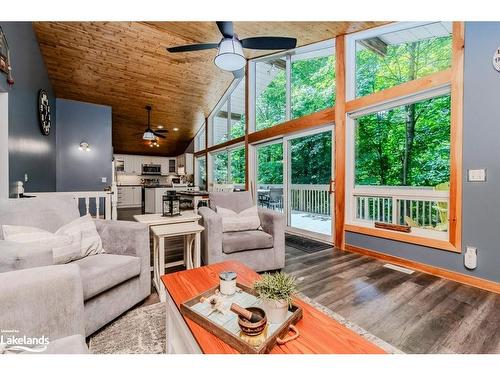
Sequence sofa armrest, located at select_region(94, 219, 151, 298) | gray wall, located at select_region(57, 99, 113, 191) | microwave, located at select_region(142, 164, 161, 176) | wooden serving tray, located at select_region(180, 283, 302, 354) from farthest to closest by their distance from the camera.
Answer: microwave, located at select_region(142, 164, 161, 176)
gray wall, located at select_region(57, 99, 113, 191)
sofa armrest, located at select_region(94, 219, 151, 298)
wooden serving tray, located at select_region(180, 283, 302, 354)

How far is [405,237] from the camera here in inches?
107

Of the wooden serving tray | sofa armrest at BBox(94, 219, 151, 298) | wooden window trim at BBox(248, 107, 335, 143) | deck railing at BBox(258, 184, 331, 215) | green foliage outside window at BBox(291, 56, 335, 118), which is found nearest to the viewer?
the wooden serving tray

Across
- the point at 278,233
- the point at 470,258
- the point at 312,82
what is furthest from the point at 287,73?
the point at 470,258

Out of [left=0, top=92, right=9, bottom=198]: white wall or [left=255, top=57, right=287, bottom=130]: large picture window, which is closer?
[left=0, top=92, right=9, bottom=198]: white wall

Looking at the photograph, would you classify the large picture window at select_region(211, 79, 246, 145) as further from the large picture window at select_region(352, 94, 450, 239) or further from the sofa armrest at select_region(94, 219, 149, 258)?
the sofa armrest at select_region(94, 219, 149, 258)

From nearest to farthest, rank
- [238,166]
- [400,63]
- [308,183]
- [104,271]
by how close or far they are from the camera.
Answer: [104,271] → [400,63] → [308,183] → [238,166]

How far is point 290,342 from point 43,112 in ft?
17.0

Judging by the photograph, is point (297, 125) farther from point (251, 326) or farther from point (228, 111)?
point (251, 326)

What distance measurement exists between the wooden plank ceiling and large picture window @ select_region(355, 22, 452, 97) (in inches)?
14.1

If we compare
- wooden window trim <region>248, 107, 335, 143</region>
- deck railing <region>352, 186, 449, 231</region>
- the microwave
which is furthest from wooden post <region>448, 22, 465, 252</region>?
the microwave

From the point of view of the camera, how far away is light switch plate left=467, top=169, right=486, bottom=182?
215cm

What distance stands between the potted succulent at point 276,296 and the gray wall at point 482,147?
7.64 ft

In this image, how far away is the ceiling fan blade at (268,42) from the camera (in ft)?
8.37

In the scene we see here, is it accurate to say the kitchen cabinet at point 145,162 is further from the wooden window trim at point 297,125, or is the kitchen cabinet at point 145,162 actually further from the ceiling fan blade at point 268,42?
the ceiling fan blade at point 268,42
